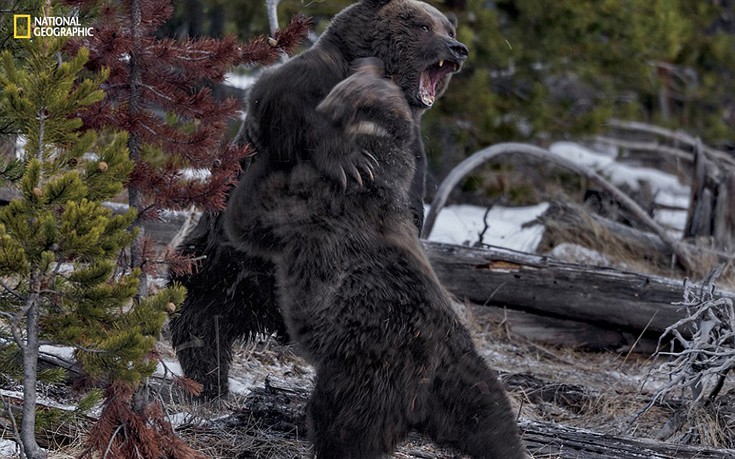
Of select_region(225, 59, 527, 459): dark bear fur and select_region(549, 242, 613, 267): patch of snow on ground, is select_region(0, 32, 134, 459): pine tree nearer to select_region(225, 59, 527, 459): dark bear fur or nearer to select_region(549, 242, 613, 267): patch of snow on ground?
select_region(225, 59, 527, 459): dark bear fur

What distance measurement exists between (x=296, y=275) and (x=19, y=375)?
1083 mm

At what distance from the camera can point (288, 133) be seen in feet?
12.0

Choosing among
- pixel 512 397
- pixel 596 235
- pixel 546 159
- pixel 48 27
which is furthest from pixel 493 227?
pixel 48 27

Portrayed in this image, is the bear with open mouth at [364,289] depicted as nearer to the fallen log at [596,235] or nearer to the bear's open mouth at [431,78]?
the bear's open mouth at [431,78]

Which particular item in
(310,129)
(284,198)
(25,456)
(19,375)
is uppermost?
(310,129)

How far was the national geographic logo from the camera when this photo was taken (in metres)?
3.17

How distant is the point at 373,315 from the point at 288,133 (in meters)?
0.81

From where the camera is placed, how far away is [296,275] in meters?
3.55

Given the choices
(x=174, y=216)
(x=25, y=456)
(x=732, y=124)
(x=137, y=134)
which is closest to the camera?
(x=25, y=456)

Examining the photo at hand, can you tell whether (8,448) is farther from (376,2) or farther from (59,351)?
(376,2)

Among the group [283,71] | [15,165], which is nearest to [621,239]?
[283,71]

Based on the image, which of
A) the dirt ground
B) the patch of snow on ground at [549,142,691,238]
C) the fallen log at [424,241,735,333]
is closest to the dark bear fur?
the dirt ground

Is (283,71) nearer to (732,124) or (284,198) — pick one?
(284,198)

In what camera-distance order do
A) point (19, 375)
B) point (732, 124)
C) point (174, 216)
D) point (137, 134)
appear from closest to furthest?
1. point (19, 375)
2. point (137, 134)
3. point (174, 216)
4. point (732, 124)
